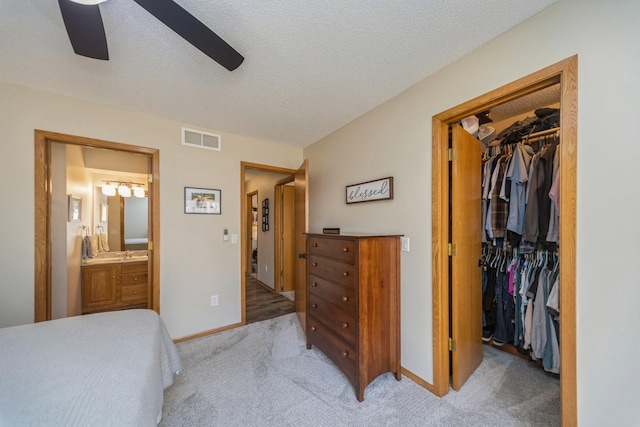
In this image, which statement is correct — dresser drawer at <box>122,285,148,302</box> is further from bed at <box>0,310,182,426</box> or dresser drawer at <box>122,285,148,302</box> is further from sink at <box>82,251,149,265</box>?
bed at <box>0,310,182,426</box>

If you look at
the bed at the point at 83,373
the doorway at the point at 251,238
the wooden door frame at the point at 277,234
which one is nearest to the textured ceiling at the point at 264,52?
the bed at the point at 83,373

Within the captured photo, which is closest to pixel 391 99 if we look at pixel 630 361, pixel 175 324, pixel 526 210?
pixel 526 210

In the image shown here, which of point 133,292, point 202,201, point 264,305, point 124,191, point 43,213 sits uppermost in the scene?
point 124,191

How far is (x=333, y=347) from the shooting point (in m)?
2.01

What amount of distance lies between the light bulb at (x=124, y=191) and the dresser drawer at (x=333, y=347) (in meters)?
4.22

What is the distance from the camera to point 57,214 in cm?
265

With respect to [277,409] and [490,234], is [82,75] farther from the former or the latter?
[490,234]

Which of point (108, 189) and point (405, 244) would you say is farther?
point (108, 189)

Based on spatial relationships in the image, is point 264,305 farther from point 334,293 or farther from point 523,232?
point 523,232

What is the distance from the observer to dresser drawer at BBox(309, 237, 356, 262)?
1805 mm

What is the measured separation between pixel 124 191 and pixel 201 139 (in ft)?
8.73

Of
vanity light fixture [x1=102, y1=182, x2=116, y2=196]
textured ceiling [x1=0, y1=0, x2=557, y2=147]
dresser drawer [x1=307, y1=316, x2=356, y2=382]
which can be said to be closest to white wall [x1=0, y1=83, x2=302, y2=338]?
textured ceiling [x1=0, y1=0, x2=557, y2=147]

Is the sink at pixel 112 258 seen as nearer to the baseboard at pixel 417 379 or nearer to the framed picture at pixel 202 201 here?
the framed picture at pixel 202 201

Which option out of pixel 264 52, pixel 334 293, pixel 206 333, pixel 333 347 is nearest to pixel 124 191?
pixel 206 333
